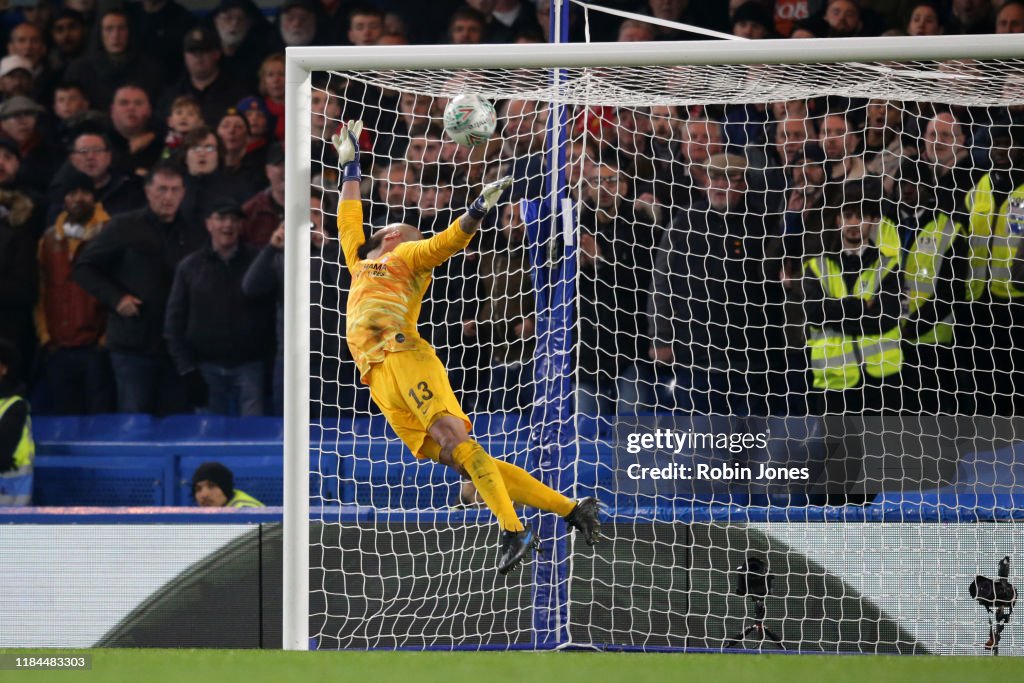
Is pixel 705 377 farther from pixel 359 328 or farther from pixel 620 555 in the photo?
pixel 359 328

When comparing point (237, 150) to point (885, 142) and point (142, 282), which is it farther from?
point (885, 142)

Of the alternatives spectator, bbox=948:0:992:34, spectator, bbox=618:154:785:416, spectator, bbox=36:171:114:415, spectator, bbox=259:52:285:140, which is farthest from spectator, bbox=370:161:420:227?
spectator, bbox=948:0:992:34

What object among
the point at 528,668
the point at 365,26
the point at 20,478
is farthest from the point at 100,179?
the point at 528,668

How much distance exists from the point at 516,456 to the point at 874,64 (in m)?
2.05

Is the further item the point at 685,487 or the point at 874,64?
the point at 685,487

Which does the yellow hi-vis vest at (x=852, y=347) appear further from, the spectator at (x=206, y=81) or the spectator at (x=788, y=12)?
the spectator at (x=206, y=81)

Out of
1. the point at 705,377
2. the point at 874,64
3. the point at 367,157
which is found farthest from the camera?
the point at 367,157

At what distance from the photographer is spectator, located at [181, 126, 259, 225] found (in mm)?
6465

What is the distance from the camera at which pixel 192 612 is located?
4820 millimetres

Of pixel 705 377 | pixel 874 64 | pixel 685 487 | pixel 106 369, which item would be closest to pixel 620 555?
pixel 685 487

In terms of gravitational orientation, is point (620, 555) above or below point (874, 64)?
below

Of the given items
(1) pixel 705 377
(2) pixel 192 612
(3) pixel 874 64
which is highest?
(3) pixel 874 64

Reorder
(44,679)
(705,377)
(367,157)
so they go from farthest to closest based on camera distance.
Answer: (367,157)
(705,377)
(44,679)

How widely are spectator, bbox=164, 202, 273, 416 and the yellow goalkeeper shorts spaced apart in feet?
4.99
